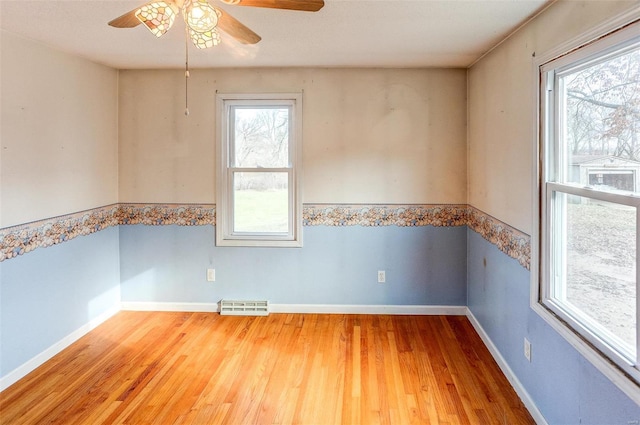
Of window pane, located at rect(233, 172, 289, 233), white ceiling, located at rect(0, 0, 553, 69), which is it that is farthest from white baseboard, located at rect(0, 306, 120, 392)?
white ceiling, located at rect(0, 0, 553, 69)

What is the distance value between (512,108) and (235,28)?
1838 mm

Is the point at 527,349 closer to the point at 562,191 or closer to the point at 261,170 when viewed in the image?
the point at 562,191

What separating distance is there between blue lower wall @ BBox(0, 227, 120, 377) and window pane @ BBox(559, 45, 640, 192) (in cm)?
342

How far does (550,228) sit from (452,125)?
1.85m

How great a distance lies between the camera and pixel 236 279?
4055 mm

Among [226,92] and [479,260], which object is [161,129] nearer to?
[226,92]

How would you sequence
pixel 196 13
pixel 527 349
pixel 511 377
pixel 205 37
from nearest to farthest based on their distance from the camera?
1. pixel 196 13
2. pixel 205 37
3. pixel 527 349
4. pixel 511 377

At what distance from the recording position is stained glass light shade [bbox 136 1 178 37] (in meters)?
1.66

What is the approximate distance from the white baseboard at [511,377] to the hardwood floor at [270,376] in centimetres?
4

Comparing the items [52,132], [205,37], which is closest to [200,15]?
[205,37]

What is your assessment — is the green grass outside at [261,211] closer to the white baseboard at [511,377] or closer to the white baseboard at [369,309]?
the white baseboard at [369,309]

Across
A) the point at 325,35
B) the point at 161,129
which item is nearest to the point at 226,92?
the point at 161,129

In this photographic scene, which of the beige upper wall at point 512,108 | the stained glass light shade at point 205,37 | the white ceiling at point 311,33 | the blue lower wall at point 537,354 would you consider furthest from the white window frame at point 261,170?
the stained glass light shade at point 205,37

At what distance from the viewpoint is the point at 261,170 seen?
4.00 metres
